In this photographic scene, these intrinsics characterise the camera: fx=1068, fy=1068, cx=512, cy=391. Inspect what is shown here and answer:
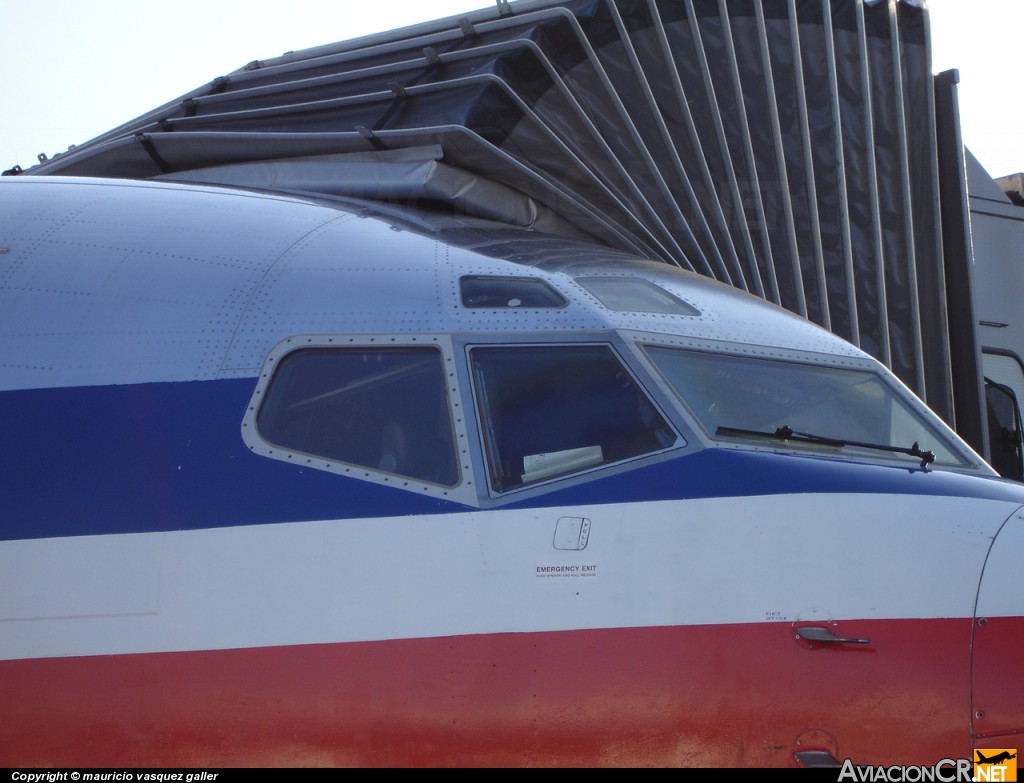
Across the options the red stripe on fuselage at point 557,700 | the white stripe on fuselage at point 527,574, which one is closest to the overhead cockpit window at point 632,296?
the white stripe on fuselage at point 527,574

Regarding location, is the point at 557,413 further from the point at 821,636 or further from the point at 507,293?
the point at 821,636

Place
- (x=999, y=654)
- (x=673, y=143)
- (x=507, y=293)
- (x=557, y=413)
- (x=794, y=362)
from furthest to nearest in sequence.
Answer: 1. (x=673, y=143)
2. (x=794, y=362)
3. (x=507, y=293)
4. (x=557, y=413)
5. (x=999, y=654)

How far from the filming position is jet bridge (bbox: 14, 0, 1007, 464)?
8.74 m

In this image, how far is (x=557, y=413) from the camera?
526 cm

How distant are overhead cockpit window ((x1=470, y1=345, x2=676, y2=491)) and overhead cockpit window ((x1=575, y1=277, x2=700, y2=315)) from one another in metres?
0.43

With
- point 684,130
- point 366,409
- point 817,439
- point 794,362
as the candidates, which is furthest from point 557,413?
point 684,130

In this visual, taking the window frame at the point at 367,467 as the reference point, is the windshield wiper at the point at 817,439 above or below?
below

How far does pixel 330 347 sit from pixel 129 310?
1.15 meters

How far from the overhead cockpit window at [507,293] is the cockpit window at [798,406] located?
0.64m

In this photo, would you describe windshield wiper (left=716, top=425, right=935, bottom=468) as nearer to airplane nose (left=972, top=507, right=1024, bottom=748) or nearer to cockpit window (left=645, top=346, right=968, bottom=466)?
cockpit window (left=645, top=346, right=968, bottom=466)

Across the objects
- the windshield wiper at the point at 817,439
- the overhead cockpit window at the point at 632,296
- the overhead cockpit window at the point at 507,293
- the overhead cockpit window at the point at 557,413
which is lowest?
the windshield wiper at the point at 817,439

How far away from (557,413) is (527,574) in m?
0.88

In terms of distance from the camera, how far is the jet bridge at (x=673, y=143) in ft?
28.7

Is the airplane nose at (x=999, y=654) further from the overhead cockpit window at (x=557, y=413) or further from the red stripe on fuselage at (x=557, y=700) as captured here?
the overhead cockpit window at (x=557, y=413)
